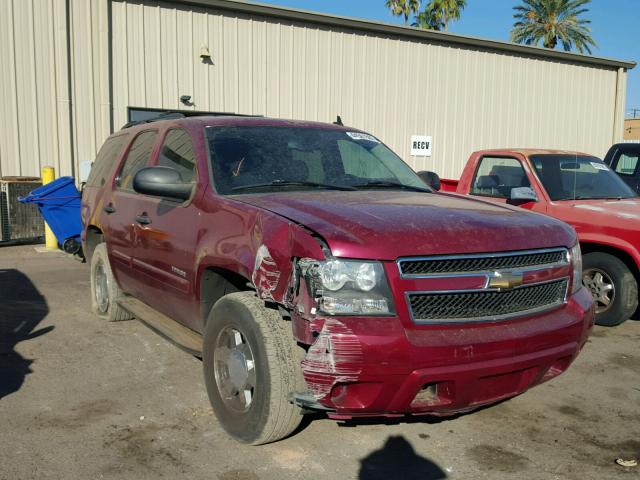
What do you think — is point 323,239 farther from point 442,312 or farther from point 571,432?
point 571,432

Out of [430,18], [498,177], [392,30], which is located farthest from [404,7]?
[498,177]

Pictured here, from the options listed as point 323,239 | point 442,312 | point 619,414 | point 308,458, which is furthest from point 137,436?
point 619,414

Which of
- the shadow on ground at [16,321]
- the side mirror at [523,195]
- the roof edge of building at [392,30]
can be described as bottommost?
the shadow on ground at [16,321]

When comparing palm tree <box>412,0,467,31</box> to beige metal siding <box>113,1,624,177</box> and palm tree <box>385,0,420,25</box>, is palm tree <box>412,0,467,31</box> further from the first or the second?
beige metal siding <box>113,1,624,177</box>

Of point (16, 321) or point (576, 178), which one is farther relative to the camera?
point (576, 178)

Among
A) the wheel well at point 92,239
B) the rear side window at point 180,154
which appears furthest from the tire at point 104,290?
the rear side window at point 180,154

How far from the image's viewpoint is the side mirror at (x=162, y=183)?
12.8 feet

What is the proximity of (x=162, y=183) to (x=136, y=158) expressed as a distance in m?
1.56

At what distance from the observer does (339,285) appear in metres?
2.82

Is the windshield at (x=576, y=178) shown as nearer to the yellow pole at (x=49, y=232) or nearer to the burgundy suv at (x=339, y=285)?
the burgundy suv at (x=339, y=285)

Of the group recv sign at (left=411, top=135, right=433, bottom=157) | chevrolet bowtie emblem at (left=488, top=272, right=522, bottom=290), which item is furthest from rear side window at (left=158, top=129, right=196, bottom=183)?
recv sign at (left=411, top=135, right=433, bottom=157)

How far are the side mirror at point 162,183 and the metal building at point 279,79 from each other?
9366 mm

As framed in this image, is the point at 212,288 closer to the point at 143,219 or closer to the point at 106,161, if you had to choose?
the point at 143,219

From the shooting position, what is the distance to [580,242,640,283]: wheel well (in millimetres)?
5938
